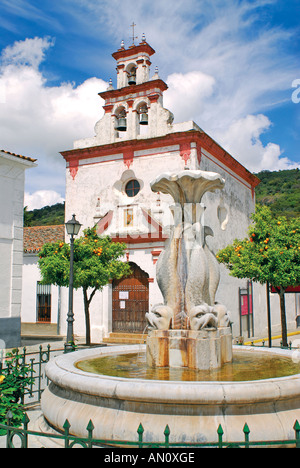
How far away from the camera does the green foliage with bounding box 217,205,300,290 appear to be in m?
12.1

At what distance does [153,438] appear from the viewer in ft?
14.0

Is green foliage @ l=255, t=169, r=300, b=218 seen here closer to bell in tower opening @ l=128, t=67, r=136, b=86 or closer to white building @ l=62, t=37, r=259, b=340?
white building @ l=62, t=37, r=259, b=340

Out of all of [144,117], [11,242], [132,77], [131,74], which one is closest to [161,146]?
[144,117]

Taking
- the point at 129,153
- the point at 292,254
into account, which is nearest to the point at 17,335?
the point at 129,153

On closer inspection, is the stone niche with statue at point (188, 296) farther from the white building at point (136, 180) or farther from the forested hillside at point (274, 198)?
the forested hillside at point (274, 198)

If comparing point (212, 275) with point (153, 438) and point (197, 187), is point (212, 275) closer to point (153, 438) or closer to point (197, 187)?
point (197, 187)

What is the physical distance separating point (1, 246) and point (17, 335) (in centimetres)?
325

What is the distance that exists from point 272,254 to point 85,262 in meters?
6.04

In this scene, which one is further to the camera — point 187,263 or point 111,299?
point 111,299

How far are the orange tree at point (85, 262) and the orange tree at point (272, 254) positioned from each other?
4.19 metres

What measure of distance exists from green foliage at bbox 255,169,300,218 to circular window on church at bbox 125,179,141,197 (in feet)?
104

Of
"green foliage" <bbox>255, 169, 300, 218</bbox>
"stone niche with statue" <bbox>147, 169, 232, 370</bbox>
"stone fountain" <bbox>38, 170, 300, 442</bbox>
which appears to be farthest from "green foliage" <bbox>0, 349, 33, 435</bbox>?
"green foliage" <bbox>255, 169, 300, 218</bbox>

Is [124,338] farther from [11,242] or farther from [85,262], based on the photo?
[11,242]

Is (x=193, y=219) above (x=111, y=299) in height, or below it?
above
